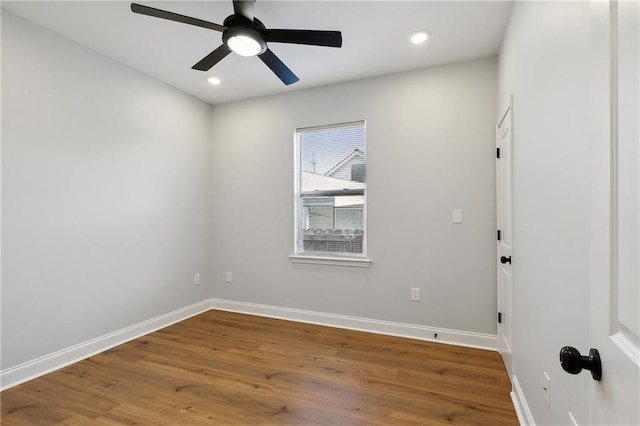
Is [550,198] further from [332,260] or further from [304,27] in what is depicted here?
[332,260]

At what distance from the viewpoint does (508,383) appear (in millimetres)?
2156

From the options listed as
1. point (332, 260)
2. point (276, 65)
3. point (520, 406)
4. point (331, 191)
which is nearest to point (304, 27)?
point (276, 65)

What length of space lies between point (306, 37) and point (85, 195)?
233 cm

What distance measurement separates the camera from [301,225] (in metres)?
3.61

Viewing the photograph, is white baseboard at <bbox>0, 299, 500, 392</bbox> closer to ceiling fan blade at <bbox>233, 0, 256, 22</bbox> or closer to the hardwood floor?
the hardwood floor

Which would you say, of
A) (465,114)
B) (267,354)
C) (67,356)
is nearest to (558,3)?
(465,114)

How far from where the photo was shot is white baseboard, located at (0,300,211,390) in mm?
2176

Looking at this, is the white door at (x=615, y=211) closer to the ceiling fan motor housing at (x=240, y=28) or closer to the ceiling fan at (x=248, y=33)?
the ceiling fan at (x=248, y=33)

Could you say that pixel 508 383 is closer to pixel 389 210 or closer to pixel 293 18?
pixel 389 210

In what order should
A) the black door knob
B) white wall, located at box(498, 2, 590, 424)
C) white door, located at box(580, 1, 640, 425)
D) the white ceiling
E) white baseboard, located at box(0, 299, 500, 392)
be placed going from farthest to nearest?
white baseboard, located at box(0, 299, 500, 392)
the white ceiling
white wall, located at box(498, 2, 590, 424)
the black door knob
white door, located at box(580, 1, 640, 425)

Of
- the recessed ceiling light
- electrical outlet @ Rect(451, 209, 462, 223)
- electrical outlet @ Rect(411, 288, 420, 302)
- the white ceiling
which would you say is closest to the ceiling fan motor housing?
the white ceiling

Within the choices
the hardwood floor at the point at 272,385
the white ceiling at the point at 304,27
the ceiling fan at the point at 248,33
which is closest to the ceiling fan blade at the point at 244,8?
the ceiling fan at the point at 248,33

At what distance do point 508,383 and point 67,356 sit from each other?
3512 millimetres

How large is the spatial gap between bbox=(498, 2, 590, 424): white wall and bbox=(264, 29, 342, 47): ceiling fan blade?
1.09 metres
